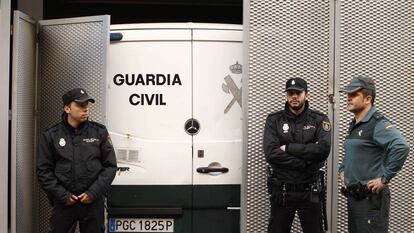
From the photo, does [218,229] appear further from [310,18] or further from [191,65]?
[310,18]

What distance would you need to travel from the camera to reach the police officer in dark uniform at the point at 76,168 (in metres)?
5.21

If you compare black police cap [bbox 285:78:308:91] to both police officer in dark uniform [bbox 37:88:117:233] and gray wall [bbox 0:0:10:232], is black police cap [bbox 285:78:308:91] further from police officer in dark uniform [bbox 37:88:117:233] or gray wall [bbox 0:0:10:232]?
gray wall [bbox 0:0:10:232]

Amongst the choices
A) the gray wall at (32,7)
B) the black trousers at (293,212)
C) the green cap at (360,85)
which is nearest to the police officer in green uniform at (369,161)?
the green cap at (360,85)

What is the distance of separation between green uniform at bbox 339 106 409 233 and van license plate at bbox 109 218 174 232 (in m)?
1.72

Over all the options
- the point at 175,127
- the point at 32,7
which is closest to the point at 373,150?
the point at 175,127

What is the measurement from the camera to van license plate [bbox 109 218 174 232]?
5770 millimetres

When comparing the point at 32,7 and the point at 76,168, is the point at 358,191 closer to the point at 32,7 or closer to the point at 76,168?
the point at 76,168

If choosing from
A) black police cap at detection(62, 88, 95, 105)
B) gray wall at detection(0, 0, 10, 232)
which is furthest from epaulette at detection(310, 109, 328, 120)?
gray wall at detection(0, 0, 10, 232)

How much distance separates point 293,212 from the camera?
214 inches

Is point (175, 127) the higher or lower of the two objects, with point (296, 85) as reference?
lower

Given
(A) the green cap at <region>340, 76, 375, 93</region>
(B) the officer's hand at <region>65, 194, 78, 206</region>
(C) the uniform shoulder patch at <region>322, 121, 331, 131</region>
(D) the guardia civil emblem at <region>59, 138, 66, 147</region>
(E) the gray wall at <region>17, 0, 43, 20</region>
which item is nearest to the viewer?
(A) the green cap at <region>340, 76, 375, 93</region>

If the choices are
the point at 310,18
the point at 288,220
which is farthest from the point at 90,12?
the point at 288,220

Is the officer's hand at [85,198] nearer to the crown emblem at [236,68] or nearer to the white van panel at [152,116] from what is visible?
the white van panel at [152,116]

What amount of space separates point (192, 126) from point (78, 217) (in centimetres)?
130
